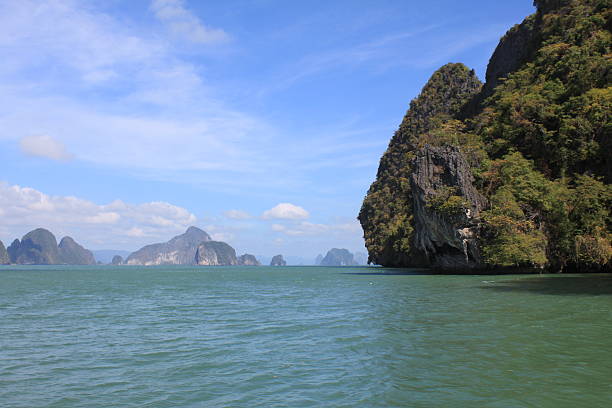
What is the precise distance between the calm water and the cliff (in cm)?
2044

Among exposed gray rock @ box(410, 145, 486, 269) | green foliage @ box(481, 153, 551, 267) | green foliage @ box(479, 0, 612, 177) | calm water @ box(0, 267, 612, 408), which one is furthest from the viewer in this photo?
exposed gray rock @ box(410, 145, 486, 269)

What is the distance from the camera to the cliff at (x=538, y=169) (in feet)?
128

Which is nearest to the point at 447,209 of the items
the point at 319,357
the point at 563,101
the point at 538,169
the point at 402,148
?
the point at 538,169

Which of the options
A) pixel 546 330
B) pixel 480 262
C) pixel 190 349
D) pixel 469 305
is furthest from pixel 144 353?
pixel 480 262

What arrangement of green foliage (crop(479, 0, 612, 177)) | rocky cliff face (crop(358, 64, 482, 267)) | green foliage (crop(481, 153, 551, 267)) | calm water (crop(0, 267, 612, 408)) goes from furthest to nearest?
1. rocky cliff face (crop(358, 64, 482, 267))
2. green foliage (crop(479, 0, 612, 177))
3. green foliage (crop(481, 153, 551, 267))
4. calm water (crop(0, 267, 612, 408))

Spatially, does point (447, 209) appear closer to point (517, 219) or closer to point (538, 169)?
point (517, 219)

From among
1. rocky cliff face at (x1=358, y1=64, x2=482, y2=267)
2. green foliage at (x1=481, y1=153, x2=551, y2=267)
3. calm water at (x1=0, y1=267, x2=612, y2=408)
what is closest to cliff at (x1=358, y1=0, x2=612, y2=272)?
green foliage at (x1=481, y1=153, x2=551, y2=267)

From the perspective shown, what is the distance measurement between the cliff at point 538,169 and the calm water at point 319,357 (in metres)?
20.4

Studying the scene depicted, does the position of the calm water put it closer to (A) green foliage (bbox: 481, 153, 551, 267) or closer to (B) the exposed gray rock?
(A) green foliage (bbox: 481, 153, 551, 267)

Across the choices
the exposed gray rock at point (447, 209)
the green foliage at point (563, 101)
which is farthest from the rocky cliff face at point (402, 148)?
the exposed gray rock at point (447, 209)

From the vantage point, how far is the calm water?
321 inches

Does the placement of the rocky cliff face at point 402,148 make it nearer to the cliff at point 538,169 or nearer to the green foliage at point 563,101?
the cliff at point 538,169

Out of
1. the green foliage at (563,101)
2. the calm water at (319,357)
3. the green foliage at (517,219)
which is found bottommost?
the calm water at (319,357)

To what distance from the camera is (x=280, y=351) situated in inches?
469
